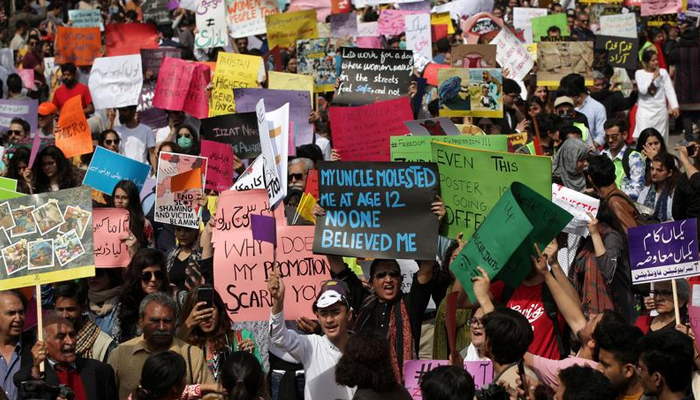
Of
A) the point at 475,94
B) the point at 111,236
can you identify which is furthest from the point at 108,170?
the point at 475,94

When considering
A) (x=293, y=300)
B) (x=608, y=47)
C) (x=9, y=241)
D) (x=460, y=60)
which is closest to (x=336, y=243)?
(x=293, y=300)

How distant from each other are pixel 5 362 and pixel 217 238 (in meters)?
2.10

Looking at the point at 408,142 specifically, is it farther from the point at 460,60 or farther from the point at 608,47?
the point at 608,47

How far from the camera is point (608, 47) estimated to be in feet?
58.1

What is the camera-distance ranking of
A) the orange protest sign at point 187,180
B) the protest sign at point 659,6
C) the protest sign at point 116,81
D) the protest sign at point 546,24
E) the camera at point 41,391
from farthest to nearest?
the protest sign at point 659,6 < the protest sign at point 546,24 < the protest sign at point 116,81 < the orange protest sign at point 187,180 < the camera at point 41,391

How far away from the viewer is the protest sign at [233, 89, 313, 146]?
1278cm

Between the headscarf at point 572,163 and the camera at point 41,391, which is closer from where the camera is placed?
the camera at point 41,391

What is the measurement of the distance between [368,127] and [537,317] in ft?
13.8

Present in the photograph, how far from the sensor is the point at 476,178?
812 centimetres

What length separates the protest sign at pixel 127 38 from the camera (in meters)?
17.6

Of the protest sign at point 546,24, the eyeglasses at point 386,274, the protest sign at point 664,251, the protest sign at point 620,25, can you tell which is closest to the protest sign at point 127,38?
the protest sign at point 546,24

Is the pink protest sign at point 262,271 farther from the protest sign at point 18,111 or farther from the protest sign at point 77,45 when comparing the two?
the protest sign at point 77,45

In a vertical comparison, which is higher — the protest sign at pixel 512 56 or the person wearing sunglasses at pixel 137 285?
the person wearing sunglasses at pixel 137 285

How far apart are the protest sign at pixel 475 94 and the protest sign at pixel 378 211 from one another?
14.2 ft
